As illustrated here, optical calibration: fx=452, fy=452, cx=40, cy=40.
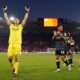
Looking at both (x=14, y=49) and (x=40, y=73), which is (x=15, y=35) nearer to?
(x=14, y=49)

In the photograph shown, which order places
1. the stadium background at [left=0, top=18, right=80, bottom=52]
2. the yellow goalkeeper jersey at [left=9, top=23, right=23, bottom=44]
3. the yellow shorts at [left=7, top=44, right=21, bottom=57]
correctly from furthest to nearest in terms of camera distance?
the stadium background at [left=0, top=18, right=80, bottom=52] < the yellow goalkeeper jersey at [left=9, top=23, right=23, bottom=44] < the yellow shorts at [left=7, top=44, right=21, bottom=57]

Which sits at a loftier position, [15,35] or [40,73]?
[15,35]

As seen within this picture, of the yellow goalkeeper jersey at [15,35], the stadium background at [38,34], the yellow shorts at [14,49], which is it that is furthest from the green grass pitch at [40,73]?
the stadium background at [38,34]

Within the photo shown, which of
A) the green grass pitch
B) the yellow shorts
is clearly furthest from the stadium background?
the yellow shorts

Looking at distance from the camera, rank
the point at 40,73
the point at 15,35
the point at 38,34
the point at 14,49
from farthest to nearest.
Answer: the point at 38,34
the point at 40,73
the point at 15,35
the point at 14,49

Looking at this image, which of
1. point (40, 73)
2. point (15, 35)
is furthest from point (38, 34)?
point (15, 35)

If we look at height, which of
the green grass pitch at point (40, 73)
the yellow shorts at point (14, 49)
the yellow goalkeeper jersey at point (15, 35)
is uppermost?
the yellow goalkeeper jersey at point (15, 35)

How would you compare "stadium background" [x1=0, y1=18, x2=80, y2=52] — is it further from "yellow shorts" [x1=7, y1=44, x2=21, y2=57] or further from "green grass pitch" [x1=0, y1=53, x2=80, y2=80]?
"yellow shorts" [x1=7, y1=44, x2=21, y2=57]

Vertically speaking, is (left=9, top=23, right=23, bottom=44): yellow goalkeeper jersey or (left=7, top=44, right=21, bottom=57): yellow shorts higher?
(left=9, top=23, right=23, bottom=44): yellow goalkeeper jersey

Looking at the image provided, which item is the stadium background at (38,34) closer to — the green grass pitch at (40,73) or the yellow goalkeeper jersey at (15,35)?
the green grass pitch at (40,73)

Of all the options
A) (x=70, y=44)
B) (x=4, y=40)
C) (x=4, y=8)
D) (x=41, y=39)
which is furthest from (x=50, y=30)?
(x=4, y=8)

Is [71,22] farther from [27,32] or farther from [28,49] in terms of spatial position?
[28,49]

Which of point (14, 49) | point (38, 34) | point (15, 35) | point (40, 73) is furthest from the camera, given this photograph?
point (38, 34)

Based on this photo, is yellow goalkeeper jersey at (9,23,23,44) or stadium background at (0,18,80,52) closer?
yellow goalkeeper jersey at (9,23,23,44)
